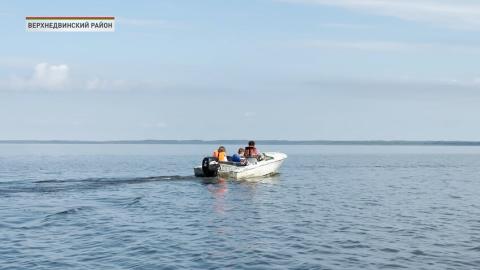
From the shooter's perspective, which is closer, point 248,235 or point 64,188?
point 248,235

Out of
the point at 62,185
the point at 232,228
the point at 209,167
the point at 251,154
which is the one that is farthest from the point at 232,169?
the point at 232,228

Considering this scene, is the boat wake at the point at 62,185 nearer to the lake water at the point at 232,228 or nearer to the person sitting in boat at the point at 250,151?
the lake water at the point at 232,228

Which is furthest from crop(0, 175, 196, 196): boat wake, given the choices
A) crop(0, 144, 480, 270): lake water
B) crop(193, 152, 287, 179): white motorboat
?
crop(193, 152, 287, 179): white motorboat

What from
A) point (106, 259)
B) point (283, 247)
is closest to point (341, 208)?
point (283, 247)

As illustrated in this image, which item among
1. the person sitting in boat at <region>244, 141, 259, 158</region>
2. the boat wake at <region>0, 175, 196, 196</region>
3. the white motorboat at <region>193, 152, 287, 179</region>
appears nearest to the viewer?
the boat wake at <region>0, 175, 196, 196</region>

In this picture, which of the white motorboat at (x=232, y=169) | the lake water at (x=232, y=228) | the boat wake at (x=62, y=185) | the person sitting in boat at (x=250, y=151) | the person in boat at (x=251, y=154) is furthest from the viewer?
the person sitting in boat at (x=250, y=151)

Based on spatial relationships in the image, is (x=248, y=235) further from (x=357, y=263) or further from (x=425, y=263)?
(x=425, y=263)

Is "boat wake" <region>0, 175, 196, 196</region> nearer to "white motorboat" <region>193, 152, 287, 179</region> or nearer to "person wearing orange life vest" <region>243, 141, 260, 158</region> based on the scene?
"white motorboat" <region>193, 152, 287, 179</region>

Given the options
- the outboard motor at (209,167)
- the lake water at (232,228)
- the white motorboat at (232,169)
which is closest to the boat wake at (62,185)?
the lake water at (232,228)

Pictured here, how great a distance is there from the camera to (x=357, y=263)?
53.4 feet

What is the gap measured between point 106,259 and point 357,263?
7.61 metres

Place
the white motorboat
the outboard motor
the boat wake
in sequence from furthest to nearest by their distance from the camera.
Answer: the white motorboat, the outboard motor, the boat wake

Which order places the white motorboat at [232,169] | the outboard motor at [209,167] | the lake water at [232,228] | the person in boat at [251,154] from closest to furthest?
the lake water at [232,228], the outboard motor at [209,167], the white motorboat at [232,169], the person in boat at [251,154]

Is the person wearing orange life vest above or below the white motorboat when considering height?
above
